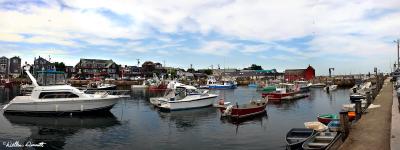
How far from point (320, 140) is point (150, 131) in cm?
1414

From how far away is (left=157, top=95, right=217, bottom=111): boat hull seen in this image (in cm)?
3975

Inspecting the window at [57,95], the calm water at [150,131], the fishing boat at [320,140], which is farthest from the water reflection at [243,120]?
the window at [57,95]

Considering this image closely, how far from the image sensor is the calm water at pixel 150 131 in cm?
2216

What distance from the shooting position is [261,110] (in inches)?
1437

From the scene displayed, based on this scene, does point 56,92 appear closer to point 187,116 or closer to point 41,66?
point 187,116

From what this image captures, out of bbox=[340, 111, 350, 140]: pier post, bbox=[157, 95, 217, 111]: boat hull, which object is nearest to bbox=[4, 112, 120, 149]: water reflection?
bbox=[157, 95, 217, 111]: boat hull

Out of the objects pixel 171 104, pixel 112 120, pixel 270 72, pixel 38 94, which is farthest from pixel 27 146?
pixel 270 72

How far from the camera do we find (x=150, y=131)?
27.3m

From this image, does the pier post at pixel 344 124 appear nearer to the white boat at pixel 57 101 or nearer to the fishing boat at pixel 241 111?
the fishing boat at pixel 241 111

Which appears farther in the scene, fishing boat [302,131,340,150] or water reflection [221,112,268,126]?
water reflection [221,112,268,126]

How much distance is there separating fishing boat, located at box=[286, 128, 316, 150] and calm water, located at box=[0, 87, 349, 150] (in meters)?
1.57

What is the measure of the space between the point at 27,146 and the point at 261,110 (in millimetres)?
23523

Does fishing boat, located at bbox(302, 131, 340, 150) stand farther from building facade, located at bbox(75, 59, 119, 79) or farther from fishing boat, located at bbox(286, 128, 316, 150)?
building facade, located at bbox(75, 59, 119, 79)

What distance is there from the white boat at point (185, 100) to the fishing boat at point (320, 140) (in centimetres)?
2308
